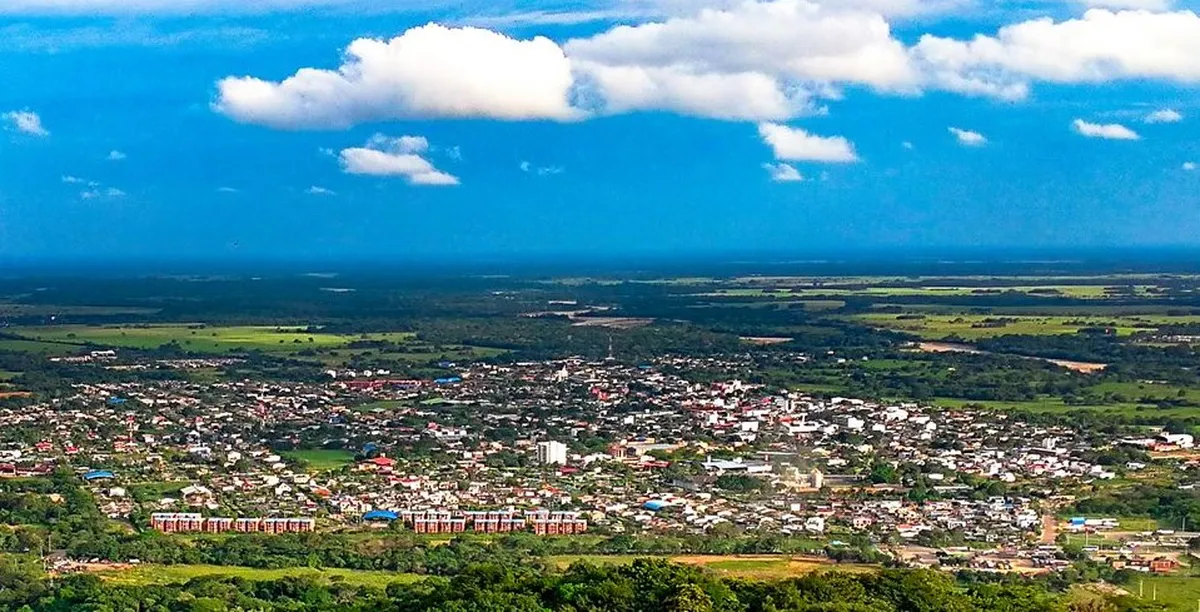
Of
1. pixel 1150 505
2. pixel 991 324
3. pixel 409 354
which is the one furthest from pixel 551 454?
pixel 991 324

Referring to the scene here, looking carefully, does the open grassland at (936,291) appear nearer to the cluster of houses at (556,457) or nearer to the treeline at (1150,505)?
the cluster of houses at (556,457)

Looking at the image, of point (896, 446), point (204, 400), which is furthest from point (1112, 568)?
point (204, 400)

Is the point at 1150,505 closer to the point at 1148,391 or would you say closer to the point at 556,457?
the point at 556,457

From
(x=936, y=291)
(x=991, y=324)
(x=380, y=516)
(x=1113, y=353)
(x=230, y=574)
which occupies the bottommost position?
(x=230, y=574)

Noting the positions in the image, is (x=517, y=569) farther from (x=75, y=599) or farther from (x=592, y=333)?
(x=592, y=333)

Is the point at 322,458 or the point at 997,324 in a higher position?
the point at 997,324

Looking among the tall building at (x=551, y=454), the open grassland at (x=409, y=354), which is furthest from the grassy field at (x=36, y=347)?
the tall building at (x=551, y=454)

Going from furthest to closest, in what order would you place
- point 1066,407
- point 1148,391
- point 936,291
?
point 936,291 < point 1148,391 < point 1066,407
